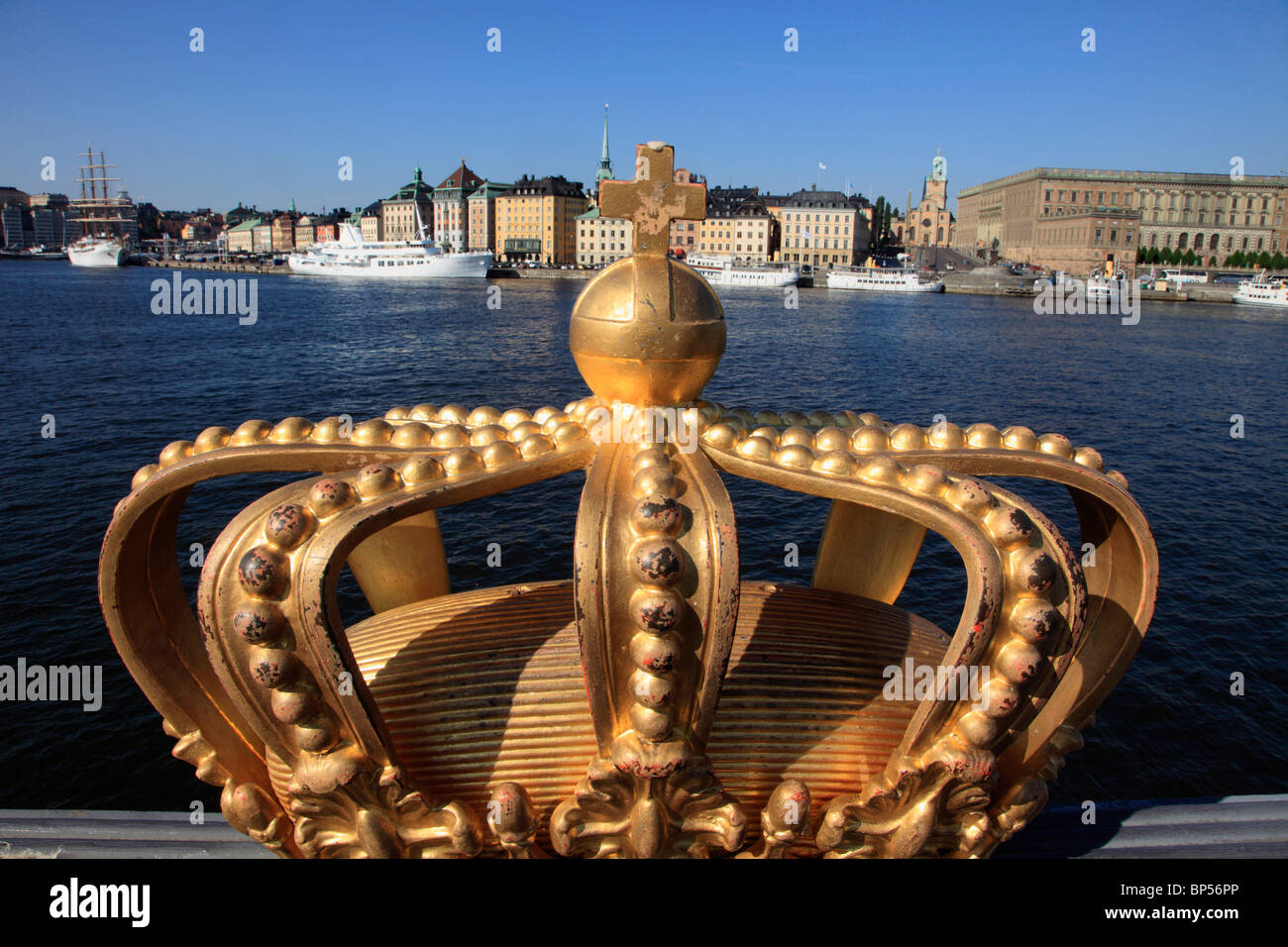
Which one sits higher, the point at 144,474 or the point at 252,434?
the point at 252,434

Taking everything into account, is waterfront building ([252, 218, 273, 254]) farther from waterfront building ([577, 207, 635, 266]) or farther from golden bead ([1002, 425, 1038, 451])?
golden bead ([1002, 425, 1038, 451])

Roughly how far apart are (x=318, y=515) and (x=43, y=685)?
10936mm

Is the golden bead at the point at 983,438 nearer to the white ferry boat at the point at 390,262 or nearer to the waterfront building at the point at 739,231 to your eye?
the white ferry boat at the point at 390,262

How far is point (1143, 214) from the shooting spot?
4498 inches

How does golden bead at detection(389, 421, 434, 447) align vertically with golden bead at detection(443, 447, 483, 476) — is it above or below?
above

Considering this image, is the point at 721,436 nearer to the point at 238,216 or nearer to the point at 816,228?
the point at 816,228

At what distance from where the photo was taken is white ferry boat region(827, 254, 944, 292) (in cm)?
9425

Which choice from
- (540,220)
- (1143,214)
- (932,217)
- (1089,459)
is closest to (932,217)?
(932,217)

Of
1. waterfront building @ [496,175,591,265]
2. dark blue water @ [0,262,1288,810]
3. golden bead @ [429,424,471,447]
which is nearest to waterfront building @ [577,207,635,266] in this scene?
waterfront building @ [496,175,591,265]

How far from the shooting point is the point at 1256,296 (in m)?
83.1

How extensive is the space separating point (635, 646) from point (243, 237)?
19428 centimetres

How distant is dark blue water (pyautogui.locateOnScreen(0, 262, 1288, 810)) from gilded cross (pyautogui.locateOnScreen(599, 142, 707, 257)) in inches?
364
